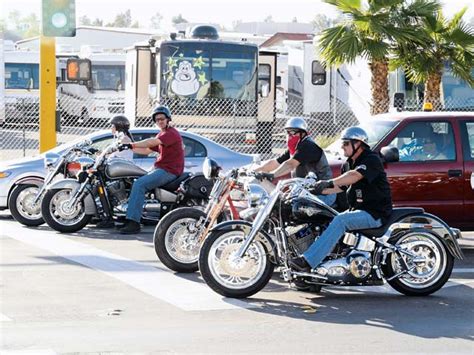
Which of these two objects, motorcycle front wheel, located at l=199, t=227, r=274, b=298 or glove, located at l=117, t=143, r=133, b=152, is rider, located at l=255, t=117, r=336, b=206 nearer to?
motorcycle front wheel, located at l=199, t=227, r=274, b=298

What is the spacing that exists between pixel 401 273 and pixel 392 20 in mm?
12868

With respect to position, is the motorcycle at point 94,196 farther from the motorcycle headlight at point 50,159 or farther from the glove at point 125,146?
the motorcycle headlight at point 50,159

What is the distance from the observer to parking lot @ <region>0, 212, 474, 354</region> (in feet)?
26.8

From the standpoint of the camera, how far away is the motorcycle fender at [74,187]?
1460 cm

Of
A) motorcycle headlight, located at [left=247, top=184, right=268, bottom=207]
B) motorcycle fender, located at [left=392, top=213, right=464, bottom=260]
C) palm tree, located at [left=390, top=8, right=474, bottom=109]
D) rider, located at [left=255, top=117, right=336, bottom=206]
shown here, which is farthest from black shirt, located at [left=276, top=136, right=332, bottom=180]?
palm tree, located at [left=390, top=8, right=474, bottom=109]

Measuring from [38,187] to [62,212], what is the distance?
1147mm

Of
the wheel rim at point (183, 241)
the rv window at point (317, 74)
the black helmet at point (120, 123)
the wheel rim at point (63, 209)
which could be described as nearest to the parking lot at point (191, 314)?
the wheel rim at point (183, 241)

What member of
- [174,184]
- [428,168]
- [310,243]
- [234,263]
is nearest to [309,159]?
[310,243]

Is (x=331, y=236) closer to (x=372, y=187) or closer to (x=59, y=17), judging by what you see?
(x=372, y=187)

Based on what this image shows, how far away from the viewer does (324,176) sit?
38.5ft

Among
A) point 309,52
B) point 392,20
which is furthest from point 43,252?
point 309,52

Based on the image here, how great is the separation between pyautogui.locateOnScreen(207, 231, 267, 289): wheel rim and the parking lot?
21 cm

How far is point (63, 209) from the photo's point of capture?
14.6 meters

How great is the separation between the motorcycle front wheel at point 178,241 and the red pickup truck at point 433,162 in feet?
8.33
